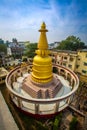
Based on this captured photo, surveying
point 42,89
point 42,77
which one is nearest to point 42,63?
point 42,77

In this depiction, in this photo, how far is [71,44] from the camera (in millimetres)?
27000

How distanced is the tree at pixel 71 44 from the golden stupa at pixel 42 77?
1742 cm

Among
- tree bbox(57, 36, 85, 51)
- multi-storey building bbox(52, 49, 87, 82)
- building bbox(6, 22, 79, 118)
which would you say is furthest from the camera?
tree bbox(57, 36, 85, 51)

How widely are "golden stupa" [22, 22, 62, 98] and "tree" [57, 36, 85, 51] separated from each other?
1742 centimetres

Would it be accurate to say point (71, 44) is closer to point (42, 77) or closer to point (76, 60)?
point (76, 60)

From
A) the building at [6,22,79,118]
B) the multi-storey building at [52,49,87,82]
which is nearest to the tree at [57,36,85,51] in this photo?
the multi-storey building at [52,49,87,82]

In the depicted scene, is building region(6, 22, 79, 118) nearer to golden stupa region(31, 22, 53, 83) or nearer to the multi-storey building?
golden stupa region(31, 22, 53, 83)

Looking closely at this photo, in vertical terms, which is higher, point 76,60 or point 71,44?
point 71,44

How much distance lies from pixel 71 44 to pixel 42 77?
19.4 meters

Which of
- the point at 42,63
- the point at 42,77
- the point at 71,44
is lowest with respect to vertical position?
the point at 42,77

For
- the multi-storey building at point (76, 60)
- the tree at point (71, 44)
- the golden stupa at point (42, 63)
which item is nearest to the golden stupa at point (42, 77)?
the golden stupa at point (42, 63)

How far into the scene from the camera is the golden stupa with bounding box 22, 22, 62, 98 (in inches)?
396

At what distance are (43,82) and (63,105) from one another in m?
3.08

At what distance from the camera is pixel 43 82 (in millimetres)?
10781
